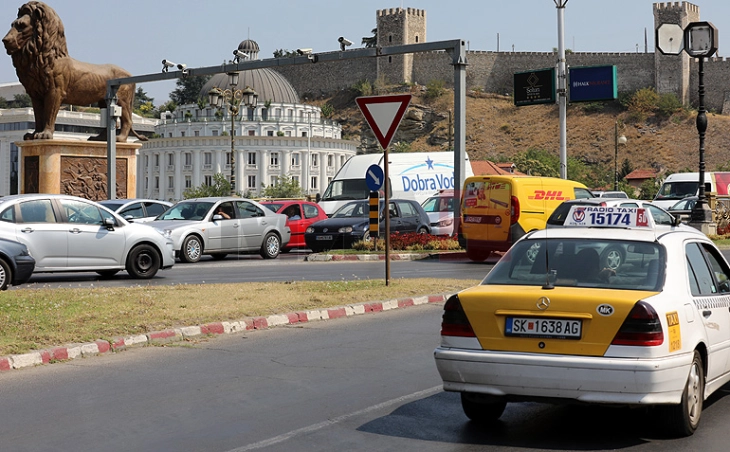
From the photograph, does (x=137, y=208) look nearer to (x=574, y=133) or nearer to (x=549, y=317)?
(x=549, y=317)

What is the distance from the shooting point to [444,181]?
42438 millimetres

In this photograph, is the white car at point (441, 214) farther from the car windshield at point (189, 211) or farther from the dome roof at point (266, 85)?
the dome roof at point (266, 85)

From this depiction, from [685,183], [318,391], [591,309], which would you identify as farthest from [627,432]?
[685,183]

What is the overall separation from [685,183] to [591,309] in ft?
141

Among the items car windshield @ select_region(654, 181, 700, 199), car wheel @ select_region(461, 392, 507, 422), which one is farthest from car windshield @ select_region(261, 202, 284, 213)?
car wheel @ select_region(461, 392, 507, 422)

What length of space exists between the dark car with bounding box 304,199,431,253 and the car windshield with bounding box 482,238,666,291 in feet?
65.6

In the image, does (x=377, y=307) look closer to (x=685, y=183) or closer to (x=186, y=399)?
(x=186, y=399)

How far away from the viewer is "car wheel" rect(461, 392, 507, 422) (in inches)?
278

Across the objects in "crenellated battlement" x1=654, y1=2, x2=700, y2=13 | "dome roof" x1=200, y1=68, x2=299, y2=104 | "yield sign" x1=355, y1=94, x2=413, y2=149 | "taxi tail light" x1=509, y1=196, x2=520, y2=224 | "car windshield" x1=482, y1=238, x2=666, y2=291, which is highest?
"crenellated battlement" x1=654, y1=2, x2=700, y2=13

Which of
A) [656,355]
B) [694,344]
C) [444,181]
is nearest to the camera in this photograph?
[656,355]

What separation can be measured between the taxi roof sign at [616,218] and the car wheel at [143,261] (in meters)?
12.1

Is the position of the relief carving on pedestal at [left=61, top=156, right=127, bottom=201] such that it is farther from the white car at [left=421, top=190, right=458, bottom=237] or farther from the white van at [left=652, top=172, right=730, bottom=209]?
the white van at [left=652, top=172, right=730, bottom=209]

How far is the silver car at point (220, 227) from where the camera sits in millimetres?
23953

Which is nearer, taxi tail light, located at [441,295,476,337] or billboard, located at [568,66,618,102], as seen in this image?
taxi tail light, located at [441,295,476,337]
